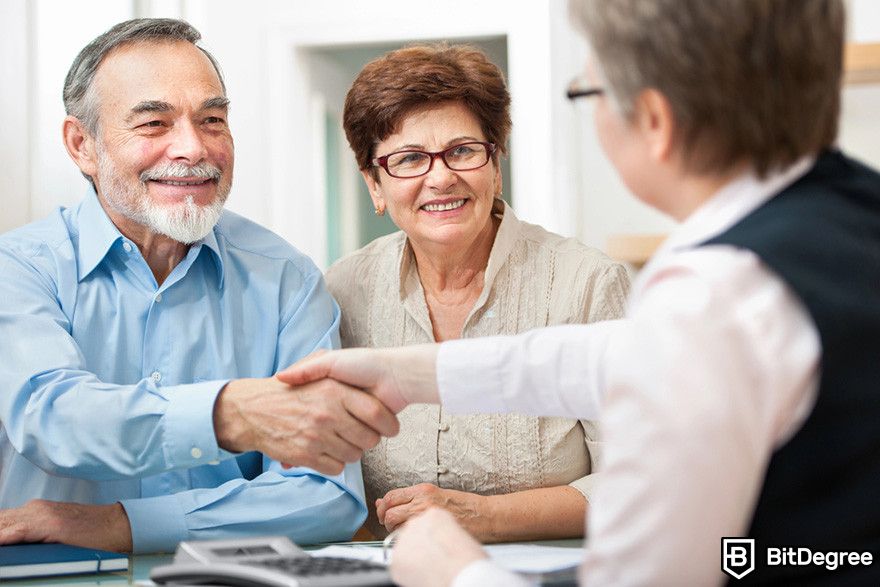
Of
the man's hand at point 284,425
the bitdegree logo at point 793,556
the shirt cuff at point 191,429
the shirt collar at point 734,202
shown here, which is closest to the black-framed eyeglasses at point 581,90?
the shirt collar at point 734,202

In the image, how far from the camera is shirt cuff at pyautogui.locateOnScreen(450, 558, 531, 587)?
2.89 feet

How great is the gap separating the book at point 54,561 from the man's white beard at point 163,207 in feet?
2.22

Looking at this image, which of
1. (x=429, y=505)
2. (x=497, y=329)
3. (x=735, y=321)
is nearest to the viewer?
(x=735, y=321)

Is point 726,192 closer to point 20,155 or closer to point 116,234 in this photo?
point 116,234

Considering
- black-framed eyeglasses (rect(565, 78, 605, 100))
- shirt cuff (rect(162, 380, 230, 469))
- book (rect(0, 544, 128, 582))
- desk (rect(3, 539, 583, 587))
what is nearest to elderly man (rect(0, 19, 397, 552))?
shirt cuff (rect(162, 380, 230, 469))

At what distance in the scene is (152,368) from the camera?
1927 millimetres

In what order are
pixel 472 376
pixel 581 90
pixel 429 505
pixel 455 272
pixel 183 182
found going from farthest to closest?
pixel 455 272 < pixel 183 182 < pixel 429 505 < pixel 472 376 < pixel 581 90

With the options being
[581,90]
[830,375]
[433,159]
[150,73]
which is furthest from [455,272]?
[830,375]

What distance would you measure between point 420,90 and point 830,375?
1.50 metres

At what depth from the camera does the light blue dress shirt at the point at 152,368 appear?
162 cm

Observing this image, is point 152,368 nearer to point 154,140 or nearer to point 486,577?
point 154,140

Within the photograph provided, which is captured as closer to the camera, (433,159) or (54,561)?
(54,561)

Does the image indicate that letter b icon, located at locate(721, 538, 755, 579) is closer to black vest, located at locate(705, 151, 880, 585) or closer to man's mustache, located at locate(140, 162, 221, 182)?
black vest, located at locate(705, 151, 880, 585)

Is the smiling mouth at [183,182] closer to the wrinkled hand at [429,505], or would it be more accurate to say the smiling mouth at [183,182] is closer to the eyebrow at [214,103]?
the eyebrow at [214,103]
